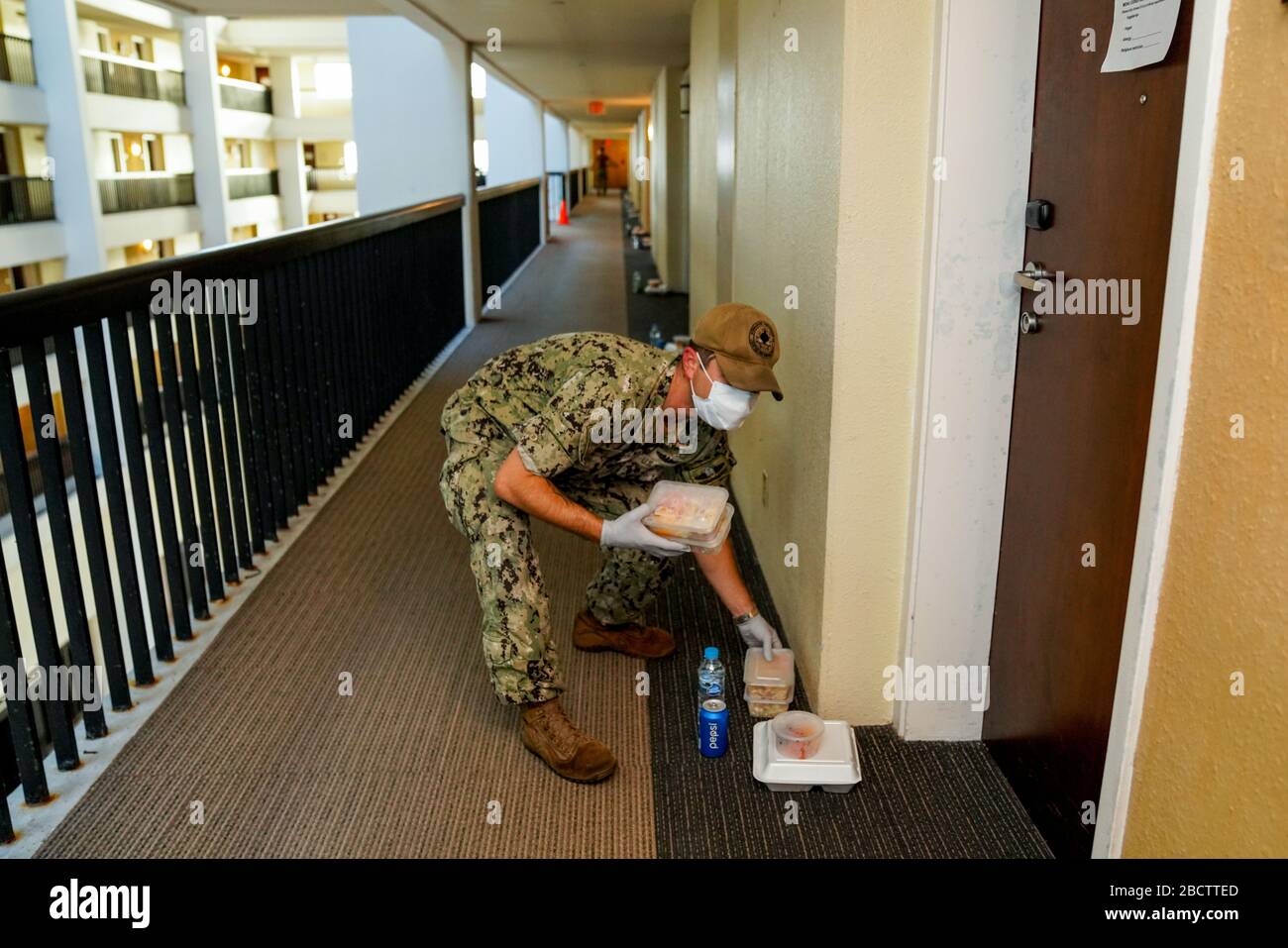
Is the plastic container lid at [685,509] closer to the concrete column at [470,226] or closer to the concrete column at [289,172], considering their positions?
the concrete column at [470,226]

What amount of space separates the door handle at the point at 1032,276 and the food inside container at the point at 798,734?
1.04m

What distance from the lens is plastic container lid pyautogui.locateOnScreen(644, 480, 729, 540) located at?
7.72 feet

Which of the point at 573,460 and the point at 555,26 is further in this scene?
the point at 555,26

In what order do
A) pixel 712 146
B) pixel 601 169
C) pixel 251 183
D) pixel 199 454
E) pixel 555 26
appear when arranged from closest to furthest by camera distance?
pixel 199 454 → pixel 712 146 → pixel 555 26 → pixel 251 183 → pixel 601 169

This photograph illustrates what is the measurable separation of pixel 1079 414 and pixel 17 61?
53.4 feet

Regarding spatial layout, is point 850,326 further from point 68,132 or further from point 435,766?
point 68,132

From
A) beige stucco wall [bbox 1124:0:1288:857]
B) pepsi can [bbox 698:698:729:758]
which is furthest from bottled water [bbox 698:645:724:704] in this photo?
beige stucco wall [bbox 1124:0:1288:857]

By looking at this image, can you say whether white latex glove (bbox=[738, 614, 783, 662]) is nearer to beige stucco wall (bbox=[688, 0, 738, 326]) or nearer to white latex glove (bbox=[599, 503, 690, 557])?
white latex glove (bbox=[599, 503, 690, 557])

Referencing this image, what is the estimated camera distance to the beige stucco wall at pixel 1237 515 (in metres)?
1.23

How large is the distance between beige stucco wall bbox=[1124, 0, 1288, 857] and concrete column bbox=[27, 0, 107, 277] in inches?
637

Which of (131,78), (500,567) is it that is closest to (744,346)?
(500,567)

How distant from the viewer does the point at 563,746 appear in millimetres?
2377

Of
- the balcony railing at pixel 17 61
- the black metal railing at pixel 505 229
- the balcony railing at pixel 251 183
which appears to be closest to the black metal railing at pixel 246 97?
the balcony railing at pixel 251 183
